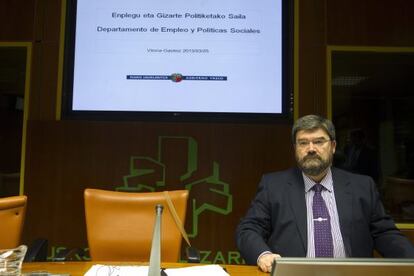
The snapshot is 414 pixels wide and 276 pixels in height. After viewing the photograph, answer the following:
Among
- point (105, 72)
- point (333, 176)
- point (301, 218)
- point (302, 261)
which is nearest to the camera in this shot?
point (302, 261)

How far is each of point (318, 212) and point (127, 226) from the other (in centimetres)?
105

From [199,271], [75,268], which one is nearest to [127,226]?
[75,268]

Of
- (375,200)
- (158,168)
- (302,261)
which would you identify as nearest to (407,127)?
(375,200)

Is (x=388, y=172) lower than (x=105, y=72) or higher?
lower

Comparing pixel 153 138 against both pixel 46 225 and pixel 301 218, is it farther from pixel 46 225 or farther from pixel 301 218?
pixel 301 218

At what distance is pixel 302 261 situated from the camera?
38.2 inches

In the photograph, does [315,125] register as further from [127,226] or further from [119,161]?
[119,161]

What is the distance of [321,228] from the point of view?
1896 mm

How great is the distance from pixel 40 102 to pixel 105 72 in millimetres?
652

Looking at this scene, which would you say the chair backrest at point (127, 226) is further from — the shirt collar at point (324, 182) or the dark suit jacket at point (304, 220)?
the shirt collar at point (324, 182)

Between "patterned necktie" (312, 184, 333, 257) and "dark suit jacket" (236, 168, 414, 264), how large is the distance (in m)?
0.06

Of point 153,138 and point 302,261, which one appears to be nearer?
point 302,261

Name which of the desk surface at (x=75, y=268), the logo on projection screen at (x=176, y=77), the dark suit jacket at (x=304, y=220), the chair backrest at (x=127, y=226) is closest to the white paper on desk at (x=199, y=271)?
the desk surface at (x=75, y=268)

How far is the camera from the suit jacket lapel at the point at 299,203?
6.21ft
